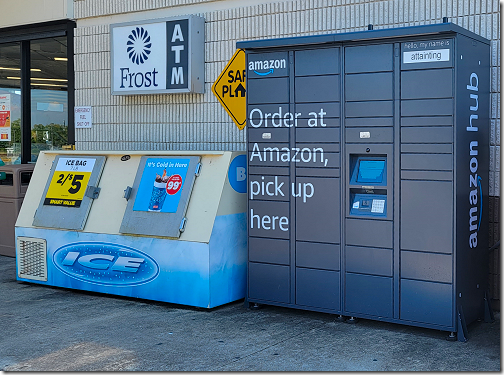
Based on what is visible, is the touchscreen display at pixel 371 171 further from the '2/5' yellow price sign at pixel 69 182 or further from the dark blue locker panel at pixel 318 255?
the '2/5' yellow price sign at pixel 69 182

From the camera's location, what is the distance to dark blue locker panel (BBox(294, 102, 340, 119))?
206 inches

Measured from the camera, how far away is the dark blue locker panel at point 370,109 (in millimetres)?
5004

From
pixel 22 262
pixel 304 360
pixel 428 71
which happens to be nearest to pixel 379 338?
pixel 304 360

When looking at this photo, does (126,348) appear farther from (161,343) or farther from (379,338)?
(379,338)

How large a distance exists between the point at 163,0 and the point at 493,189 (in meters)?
4.28

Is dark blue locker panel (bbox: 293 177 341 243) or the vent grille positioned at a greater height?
dark blue locker panel (bbox: 293 177 341 243)

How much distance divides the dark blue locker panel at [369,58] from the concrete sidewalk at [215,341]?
203 centimetres

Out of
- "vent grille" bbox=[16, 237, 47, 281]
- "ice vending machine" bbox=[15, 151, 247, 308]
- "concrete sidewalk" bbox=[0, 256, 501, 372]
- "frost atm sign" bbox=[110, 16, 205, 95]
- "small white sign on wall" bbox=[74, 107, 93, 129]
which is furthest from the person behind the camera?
"small white sign on wall" bbox=[74, 107, 93, 129]

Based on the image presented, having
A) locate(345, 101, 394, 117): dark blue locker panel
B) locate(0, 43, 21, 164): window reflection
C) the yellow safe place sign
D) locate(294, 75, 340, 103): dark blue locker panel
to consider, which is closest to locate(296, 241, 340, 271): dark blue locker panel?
locate(345, 101, 394, 117): dark blue locker panel

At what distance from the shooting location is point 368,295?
16.9 ft

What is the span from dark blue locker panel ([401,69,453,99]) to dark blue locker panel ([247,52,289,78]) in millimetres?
1038

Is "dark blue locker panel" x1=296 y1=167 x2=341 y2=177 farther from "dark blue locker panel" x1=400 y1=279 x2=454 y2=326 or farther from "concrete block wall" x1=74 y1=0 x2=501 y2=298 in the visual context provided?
"concrete block wall" x1=74 y1=0 x2=501 y2=298

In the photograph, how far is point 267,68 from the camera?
5555 mm

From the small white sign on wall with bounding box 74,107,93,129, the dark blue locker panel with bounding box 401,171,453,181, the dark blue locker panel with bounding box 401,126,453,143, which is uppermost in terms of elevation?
the small white sign on wall with bounding box 74,107,93,129
